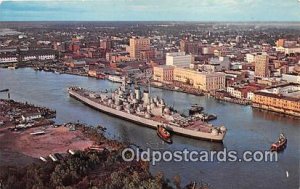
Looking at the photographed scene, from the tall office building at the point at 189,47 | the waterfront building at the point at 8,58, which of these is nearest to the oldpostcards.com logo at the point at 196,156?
the waterfront building at the point at 8,58

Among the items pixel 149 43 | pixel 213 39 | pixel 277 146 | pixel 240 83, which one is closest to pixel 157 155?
pixel 277 146

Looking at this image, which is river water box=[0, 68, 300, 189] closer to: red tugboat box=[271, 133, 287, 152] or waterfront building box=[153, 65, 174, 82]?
red tugboat box=[271, 133, 287, 152]

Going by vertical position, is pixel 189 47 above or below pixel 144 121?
above

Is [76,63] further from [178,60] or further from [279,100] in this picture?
[279,100]

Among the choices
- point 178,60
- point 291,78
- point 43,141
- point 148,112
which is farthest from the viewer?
point 178,60

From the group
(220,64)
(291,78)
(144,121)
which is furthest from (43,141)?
(220,64)

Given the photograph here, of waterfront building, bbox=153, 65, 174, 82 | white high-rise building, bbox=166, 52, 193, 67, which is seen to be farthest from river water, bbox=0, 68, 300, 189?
white high-rise building, bbox=166, 52, 193, 67

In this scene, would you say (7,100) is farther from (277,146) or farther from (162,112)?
(277,146)
